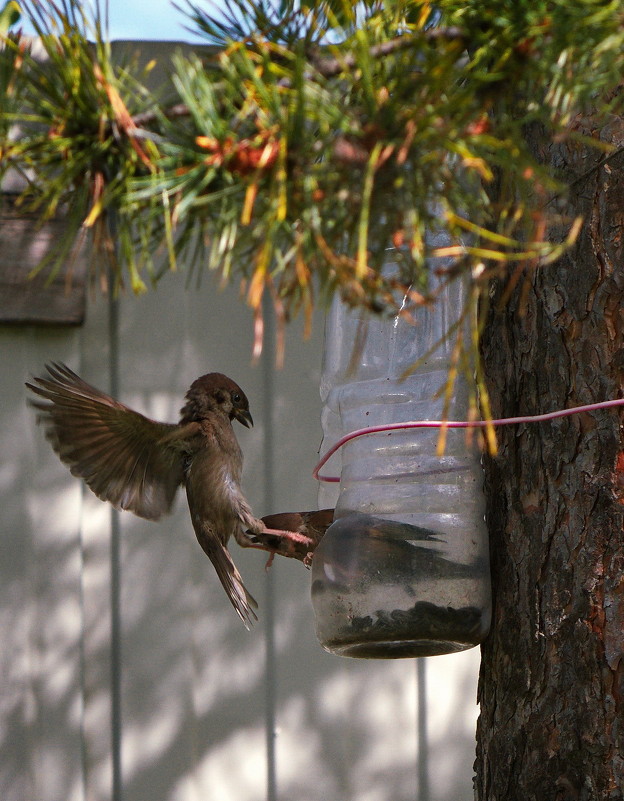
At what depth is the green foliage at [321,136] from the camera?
1009 millimetres

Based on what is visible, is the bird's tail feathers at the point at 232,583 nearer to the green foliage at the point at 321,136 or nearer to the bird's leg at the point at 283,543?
the bird's leg at the point at 283,543

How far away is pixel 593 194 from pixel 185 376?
195 cm

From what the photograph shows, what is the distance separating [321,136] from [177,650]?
248 centimetres

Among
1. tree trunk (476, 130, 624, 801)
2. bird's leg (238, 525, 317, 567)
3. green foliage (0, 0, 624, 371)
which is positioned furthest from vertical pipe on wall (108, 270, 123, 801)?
green foliage (0, 0, 624, 371)

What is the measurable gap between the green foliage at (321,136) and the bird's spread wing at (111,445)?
136 centimetres

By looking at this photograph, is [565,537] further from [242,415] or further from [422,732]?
[422,732]

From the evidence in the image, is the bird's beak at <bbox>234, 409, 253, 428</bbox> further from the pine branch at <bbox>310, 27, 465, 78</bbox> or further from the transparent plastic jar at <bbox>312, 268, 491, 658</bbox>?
the pine branch at <bbox>310, 27, 465, 78</bbox>

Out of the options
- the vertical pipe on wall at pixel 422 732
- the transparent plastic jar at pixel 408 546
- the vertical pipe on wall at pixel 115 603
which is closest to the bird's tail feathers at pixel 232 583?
the transparent plastic jar at pixel 408 546

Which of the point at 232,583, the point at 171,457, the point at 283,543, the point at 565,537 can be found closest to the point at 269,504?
the point at 171,457

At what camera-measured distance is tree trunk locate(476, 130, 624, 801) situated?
5.05 ft

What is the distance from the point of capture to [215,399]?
2713mm

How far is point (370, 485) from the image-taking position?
2.04 meters

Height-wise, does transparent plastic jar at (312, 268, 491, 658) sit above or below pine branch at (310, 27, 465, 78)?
below

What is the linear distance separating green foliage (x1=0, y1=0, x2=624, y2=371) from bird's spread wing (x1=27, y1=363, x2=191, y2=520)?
1.36 m
